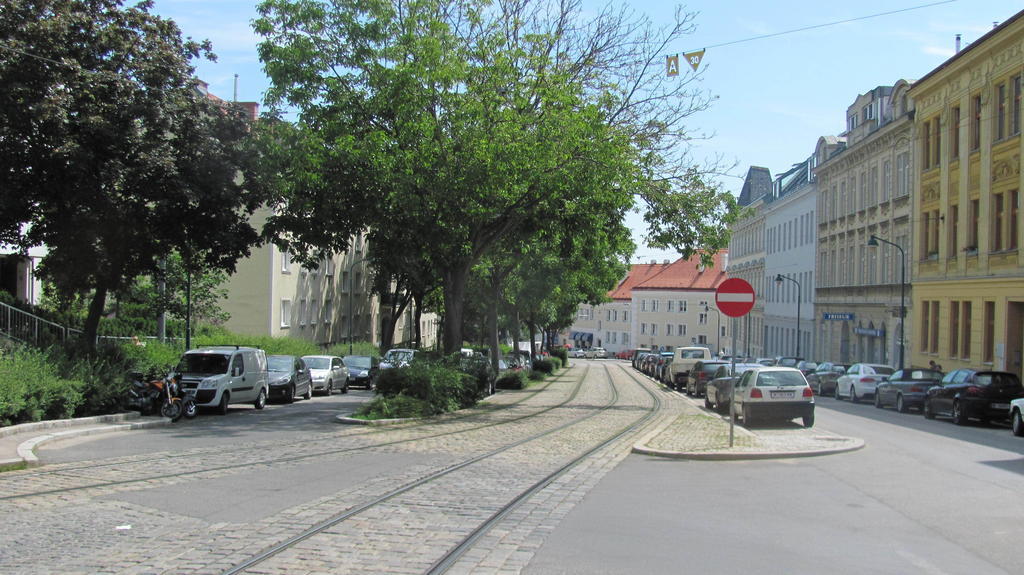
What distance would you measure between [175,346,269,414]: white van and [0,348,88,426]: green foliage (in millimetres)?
3949

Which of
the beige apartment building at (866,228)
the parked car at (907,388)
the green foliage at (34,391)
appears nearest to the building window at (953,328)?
the beige apartment building at (866,228)

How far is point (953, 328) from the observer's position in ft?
126

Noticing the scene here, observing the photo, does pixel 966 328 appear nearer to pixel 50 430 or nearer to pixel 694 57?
pixel 694 57

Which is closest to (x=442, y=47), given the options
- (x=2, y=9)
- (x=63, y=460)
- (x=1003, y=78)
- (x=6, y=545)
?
(x=2, y=9)

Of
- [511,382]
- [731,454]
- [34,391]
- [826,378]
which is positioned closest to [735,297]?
[731,454]

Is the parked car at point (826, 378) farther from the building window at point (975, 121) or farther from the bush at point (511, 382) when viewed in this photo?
the bush at point (511, 382)

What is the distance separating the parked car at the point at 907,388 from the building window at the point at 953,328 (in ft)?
33.5

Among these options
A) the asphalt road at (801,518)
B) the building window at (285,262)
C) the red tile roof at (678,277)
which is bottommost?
the asphalt road at (801,518)

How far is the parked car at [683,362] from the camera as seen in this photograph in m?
41.1

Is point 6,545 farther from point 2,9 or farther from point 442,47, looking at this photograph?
point 442,47

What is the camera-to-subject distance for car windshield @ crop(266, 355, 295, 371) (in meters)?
28.0

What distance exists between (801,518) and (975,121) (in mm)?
32381

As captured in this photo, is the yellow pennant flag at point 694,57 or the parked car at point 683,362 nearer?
the yellow pennant flag at point 694,57

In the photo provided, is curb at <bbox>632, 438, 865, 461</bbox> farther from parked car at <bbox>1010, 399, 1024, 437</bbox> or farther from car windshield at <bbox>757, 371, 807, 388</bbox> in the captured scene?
parked car at <bbox>1010, 399, 1024, 437</bbox>
